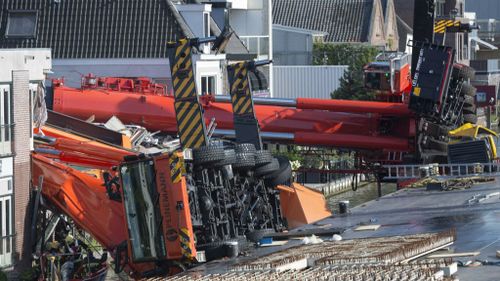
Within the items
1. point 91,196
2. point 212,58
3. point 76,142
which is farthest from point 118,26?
point 91,196

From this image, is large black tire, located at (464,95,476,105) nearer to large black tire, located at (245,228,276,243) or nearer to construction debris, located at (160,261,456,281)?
A: large black tire, located at (245,228,276,243)

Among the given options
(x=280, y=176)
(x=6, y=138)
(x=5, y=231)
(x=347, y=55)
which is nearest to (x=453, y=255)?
(x=280, y=176)

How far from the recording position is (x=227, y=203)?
23.5m

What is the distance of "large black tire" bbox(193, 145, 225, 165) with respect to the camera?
22.8 metres

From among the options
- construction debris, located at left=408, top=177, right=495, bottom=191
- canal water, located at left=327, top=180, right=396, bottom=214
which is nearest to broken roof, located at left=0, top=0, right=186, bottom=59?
canal water, located at left=327, top=180, right=396, bottom=214

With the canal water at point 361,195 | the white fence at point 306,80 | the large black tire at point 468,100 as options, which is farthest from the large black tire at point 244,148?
the white fence at point 306,80

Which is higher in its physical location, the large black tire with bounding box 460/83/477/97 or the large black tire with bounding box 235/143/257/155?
the large black tire with bounding box 460/83/477/97

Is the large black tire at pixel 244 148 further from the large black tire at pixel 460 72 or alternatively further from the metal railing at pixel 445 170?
the large black tire at pixel 460 72

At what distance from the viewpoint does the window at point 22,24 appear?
A: 42.5m

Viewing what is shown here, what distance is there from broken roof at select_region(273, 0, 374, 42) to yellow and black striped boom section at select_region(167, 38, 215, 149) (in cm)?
4322

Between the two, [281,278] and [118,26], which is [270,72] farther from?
[281,278]

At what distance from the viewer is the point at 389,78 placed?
113ft

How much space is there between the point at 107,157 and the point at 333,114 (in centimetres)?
881

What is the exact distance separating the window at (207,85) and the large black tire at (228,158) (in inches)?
733
